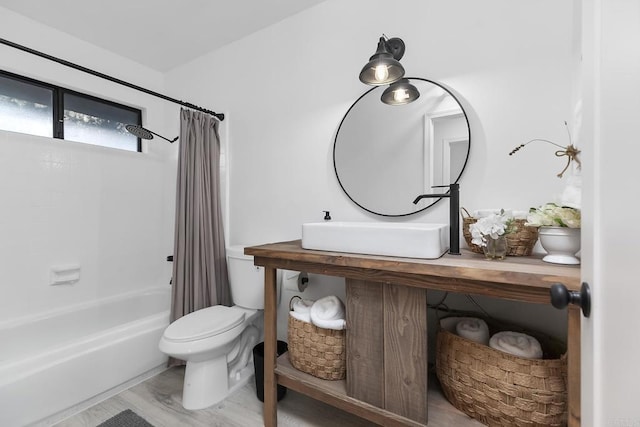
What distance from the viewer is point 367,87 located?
1.65 m

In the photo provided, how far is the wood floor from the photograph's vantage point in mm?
1485

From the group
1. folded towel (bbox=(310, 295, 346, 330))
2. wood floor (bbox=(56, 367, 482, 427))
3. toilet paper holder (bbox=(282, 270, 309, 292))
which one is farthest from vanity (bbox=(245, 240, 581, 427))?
toilet paper holder (bbox=(282, 270, 309, 292))

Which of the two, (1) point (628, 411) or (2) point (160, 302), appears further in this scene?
(2) point (160, 302)

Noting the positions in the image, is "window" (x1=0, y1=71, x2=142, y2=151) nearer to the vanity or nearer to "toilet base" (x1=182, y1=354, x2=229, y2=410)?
"toilet base" (x1=182, y1=354, x2=229, y2=410)

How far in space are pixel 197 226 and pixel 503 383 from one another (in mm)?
1828

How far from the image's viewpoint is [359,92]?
1.68 metres

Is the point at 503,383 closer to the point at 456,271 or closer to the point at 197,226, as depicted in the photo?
the point at 456,271

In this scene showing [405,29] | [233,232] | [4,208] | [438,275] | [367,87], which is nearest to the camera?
[438,275]

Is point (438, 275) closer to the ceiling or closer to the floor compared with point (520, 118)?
closer to the floor

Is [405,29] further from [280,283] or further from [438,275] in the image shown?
[280,283]

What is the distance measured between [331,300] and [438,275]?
60 cm

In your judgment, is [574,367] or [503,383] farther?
[503,383]

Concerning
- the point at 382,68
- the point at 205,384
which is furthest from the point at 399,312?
the point at 205,384

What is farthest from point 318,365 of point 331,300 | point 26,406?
point 26,406
